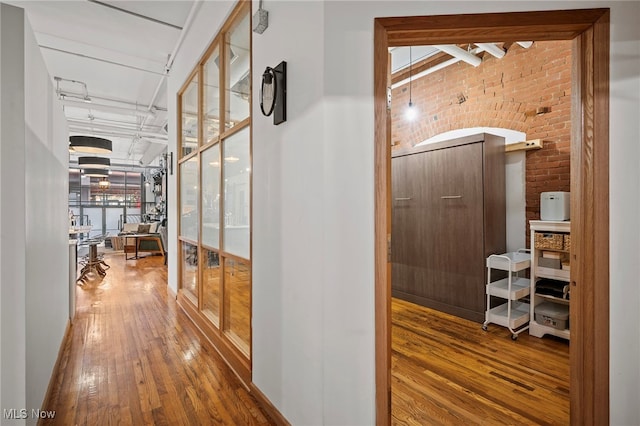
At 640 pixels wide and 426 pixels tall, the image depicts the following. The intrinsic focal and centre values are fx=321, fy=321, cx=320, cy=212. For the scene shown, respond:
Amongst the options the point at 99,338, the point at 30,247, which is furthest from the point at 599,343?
the point at 99,338

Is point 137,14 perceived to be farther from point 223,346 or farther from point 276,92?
point 223,346

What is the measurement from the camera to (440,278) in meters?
3.88

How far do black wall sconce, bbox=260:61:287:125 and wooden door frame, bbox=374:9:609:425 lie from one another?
561mm

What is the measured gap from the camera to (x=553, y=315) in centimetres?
302

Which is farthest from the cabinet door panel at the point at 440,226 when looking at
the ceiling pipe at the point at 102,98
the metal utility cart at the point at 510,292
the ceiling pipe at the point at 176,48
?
the ceiling pipe at the point at 102,98

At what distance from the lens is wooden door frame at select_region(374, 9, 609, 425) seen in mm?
1517

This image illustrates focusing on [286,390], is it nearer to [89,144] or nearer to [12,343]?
[12,343]

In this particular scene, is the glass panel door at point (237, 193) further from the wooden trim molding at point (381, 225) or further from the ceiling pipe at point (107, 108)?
the ceiling pipe at point (107, 108)

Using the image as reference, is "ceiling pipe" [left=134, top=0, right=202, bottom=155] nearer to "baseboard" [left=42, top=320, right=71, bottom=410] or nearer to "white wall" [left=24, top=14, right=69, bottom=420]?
"white wall" [left=24, top=14, right=69, bottom=420]

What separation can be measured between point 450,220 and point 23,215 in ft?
12.1

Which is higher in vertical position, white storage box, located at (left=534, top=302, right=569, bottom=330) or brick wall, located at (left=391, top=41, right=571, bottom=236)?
brick wall, located at (left=391, top=41, right=571, bottom=236)

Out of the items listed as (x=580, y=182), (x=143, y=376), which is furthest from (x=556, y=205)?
(x=143, y=376)

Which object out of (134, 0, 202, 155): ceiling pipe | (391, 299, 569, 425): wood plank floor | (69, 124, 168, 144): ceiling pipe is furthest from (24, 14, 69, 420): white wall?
(69, 124, 168, 144): ceiling pipe

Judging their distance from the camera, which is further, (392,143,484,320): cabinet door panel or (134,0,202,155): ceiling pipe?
(392,143,484,320): cabinet door panel
